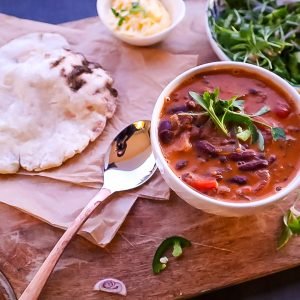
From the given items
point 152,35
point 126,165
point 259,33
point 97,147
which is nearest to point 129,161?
point 126,165

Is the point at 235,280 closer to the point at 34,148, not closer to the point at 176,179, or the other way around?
the point at 176,179

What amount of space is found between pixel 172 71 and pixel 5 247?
1041 millimetres

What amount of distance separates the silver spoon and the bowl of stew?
257mm

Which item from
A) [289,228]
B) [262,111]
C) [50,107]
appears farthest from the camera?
[50,107]

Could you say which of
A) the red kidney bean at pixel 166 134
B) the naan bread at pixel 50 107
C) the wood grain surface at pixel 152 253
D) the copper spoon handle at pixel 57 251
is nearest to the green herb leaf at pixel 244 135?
the red kidney bean at pixel 166 134

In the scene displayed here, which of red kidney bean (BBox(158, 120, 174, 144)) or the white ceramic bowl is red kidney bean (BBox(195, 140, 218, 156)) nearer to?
red kidney bean (BBox(158, 120, 174, 144))

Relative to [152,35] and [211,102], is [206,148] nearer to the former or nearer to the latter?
[211,102]

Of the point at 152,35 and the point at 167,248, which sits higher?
the point at 152,35

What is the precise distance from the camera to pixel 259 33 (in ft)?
8.07

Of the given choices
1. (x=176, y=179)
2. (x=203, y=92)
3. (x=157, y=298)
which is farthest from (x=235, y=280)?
(x=203, y=92)

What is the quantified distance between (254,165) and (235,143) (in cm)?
10

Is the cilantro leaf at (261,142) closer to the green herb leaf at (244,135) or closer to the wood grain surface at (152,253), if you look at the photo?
the green herb leaf at (244,135)

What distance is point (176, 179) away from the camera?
1735 millimetres

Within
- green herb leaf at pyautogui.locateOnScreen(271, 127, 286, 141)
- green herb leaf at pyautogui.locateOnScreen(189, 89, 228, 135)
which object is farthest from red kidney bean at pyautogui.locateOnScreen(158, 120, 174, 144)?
green herb leaf at pyautogui.locateOnScreen(271, 127, 286, 141)
